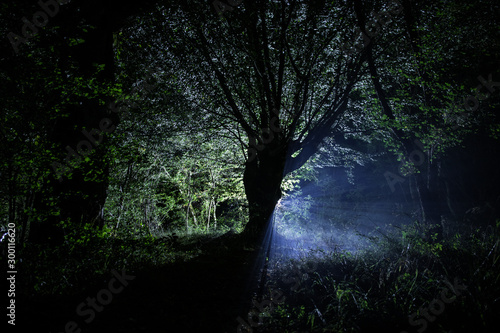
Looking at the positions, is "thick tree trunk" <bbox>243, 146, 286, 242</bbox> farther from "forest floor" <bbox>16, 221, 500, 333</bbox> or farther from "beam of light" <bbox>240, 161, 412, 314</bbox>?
"forest floor" <bbox>16, 221, 500, 333</bbox>

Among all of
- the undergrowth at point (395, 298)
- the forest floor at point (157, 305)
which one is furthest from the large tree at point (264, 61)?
the undergrowth at point (395, 298)

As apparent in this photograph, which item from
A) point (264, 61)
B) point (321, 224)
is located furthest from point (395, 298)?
point (321, 224)

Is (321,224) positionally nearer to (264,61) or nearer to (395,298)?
(264,61)

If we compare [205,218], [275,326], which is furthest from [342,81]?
[205,218]

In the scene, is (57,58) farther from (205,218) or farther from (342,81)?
(205,218)

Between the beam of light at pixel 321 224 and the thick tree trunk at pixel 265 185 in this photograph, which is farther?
the thick tree trunk at pixel 265 185

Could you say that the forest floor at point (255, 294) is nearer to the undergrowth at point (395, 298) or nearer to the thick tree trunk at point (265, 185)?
the undergrowth at point (395, 298)

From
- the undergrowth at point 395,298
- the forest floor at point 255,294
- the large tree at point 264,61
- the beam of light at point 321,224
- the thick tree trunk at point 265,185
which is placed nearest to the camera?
the undergrowth at point 395,298

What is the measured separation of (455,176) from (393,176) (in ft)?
14.1

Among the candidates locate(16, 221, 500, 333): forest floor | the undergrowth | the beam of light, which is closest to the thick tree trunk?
the beam of light

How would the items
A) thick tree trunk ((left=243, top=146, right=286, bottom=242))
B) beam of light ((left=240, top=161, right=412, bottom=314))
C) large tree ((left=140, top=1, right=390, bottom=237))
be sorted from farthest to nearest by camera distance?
thick tree trunk ((left=243, top=146, right=286, bottom=242)) < large tree ((left=140, top=1, right=390, bottom=237)) < beam of light ((left=240, top=161, right=412, bottom=314))

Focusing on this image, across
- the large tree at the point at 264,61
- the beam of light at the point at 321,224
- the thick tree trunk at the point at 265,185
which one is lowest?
the beam of light at the point at 321,224

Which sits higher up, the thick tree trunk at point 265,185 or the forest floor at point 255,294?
the thick tree trunk at point 265,185

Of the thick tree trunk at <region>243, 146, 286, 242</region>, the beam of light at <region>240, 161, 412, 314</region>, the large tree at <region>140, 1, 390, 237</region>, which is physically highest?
the large tree at <region>140, 1, 390, 237</region>
